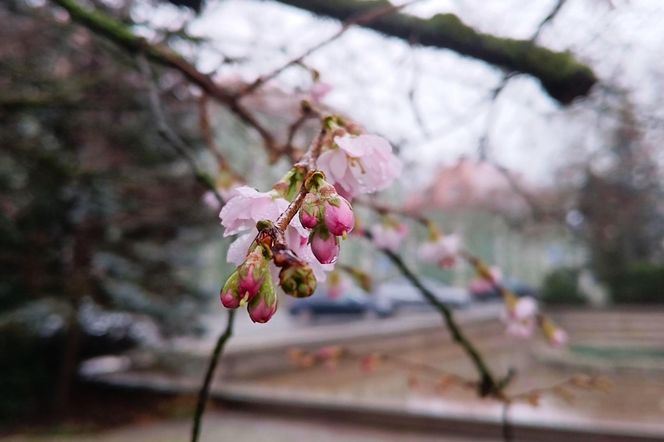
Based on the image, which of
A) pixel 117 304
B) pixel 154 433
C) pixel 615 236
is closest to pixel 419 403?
pixel 154 433

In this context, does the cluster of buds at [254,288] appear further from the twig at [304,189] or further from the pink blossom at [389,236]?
the pink blossom at [389,236]

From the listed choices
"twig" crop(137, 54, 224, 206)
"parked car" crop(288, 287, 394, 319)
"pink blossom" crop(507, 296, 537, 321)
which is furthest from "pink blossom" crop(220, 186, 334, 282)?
"parked car" crop(288, 287, 394, 319)

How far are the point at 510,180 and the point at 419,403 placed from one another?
4131 millimetres

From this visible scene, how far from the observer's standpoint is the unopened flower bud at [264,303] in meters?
0.40

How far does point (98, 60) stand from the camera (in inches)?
179

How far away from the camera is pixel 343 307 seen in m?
12.3

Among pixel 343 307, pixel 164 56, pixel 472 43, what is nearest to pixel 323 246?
pixel 164 56

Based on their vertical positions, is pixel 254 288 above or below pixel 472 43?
below

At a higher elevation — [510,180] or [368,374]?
[510,180]

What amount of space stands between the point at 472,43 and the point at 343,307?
11238 millimetres

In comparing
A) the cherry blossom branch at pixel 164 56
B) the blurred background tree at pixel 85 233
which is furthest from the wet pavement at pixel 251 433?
the cherry blossom branch at pixel 164 56

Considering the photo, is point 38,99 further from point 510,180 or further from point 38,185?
point 510,180

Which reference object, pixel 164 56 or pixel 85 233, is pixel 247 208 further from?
pixel 85 233

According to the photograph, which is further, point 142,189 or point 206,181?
point 142,189
